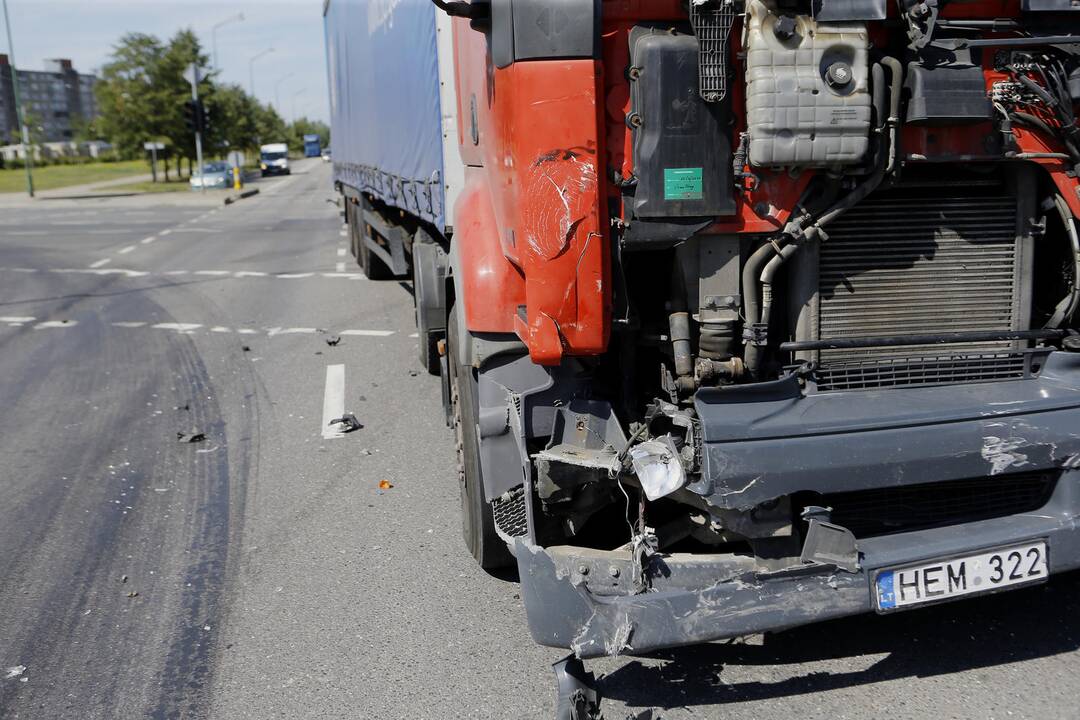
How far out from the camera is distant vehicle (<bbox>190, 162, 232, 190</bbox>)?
153 feet

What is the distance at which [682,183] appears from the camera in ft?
10.9

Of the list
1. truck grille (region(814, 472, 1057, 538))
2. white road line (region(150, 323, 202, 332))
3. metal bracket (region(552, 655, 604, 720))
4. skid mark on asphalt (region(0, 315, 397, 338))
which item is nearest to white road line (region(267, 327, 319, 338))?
skid mark on asphalt (region(0, 315, 397, 338))

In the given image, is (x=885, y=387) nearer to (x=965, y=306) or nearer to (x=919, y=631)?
(x=965, y=306)

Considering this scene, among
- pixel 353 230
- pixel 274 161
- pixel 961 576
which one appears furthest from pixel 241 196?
pixel 961 576

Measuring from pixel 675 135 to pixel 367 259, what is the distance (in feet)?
37.7

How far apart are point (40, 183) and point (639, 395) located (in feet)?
192

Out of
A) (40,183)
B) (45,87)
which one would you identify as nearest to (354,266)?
(40,183)

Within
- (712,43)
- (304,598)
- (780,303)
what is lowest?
(304,598)

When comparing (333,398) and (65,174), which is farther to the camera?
(65,174)

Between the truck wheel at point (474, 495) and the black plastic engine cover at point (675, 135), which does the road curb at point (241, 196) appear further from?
the black plastic engine cover at point (675, 135)

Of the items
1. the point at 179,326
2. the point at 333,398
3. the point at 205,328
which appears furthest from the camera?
the point at 179,326

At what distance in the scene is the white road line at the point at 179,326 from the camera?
11242 mm

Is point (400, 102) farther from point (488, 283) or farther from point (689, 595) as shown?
point (689, 595)

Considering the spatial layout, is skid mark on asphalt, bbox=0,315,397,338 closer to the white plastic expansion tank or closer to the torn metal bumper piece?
the torn metal bumper piece
